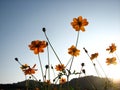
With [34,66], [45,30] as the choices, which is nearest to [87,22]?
[45,30]

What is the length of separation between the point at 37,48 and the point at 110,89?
9.58 ft

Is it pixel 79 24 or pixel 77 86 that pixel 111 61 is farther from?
pixel 79 24

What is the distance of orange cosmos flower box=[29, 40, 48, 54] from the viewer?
202 inches

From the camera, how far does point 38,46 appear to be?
5.16m

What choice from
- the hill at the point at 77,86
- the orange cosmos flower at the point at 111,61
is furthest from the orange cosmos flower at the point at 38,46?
the orange cosmos flower at the point at 111,61

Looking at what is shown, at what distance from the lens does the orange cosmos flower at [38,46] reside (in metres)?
5.12

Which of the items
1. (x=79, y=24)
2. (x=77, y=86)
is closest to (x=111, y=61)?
(x=77, y=86)

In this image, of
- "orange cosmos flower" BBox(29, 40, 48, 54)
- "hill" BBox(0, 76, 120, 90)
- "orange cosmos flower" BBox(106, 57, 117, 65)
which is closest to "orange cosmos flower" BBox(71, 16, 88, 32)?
"orange cosmos flower" BBox(29, 40, 48, 54)

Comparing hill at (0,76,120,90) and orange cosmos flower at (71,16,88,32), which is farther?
hill at (0,76,120,90)

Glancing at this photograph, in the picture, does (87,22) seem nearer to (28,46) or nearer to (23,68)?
(28,46)

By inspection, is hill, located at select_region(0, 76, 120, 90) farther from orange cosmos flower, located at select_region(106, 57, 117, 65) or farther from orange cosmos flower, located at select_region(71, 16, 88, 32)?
orange cosmos flower, located at select_region(71, 16, 88, 32)

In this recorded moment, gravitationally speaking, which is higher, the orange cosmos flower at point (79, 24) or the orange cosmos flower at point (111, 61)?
the orange cosmos flower at point (79, 24)

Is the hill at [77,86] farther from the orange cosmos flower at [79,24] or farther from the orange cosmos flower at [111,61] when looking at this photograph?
the orange cosmos flower at [79,24]

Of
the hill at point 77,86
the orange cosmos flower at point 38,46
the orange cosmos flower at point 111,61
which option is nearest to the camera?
the orange cosmos flower at point 38,46
